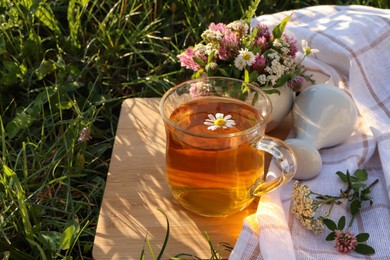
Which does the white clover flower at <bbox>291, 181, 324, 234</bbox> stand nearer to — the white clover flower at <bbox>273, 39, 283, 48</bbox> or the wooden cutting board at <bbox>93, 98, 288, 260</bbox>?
the wooden cutting board at <bbox>93, 98, 288, 260</bbox>

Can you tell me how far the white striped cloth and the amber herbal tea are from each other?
6 cm

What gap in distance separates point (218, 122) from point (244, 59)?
19 centimetres

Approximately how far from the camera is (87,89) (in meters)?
1.56

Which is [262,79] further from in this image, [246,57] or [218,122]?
[218,122]

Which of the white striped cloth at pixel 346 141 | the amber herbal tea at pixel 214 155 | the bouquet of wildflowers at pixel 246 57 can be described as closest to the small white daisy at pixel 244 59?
the bouquet of wildflowers at pixel 246 57

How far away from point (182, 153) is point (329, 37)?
0.56 m

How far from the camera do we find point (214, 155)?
2.88ft

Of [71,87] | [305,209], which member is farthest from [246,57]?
[71,87]

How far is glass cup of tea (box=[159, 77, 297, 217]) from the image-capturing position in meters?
0.88

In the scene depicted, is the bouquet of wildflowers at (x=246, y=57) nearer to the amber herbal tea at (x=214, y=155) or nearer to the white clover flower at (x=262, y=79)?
the white clover flower at (x=262, y=79)

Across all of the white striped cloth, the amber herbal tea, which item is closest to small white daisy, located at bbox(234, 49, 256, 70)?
the amber herbal tea

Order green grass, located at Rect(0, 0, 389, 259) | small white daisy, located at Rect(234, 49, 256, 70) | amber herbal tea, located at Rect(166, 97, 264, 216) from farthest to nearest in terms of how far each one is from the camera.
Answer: green grass, located at Rect(0, 0, 389, 259) < small white daisy, located at Rect(234, 49, 256, 70) < amber herbal tea, located at Rect(166, 97, 264, 216)

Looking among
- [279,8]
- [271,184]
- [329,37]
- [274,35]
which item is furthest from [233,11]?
[271,184]

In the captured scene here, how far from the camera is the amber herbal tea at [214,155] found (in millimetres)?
880
